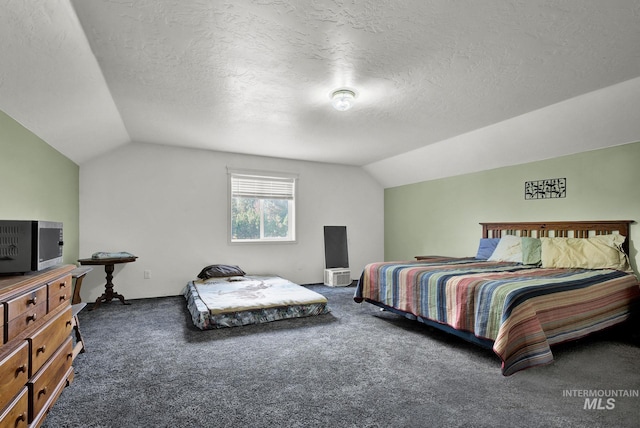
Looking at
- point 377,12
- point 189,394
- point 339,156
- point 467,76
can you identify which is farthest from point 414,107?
point 189,394

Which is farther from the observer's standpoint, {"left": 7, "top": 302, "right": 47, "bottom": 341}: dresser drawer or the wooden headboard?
the wooden headboard

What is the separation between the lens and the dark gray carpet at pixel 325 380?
6.20 ft

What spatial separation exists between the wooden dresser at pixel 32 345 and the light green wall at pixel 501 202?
16.7 ft

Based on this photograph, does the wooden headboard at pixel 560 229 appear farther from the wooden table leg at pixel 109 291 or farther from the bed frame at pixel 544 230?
the wooden table leg at pixel 109 291

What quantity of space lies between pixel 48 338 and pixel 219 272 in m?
3.22

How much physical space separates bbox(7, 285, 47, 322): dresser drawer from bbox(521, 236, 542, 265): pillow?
4538mm

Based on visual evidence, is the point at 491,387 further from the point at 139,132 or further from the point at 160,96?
the point at 139,132

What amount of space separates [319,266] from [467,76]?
14.1 feet

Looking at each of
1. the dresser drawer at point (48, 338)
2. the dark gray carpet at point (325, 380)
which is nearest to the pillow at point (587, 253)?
the dark gray carpet at point (325, 380)

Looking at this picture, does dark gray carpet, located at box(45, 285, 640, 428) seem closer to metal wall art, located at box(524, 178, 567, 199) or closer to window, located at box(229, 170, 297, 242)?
metal wall art, located at box(524, 178, 567, 199)

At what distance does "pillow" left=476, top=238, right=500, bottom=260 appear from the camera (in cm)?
460

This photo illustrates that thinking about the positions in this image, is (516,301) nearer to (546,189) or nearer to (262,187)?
(546,189)

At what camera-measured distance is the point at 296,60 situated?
251cm

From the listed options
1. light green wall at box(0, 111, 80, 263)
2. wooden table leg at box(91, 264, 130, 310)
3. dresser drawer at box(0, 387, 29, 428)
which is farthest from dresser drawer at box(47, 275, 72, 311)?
wooden table leg at box(91, 264, 130, 310)
